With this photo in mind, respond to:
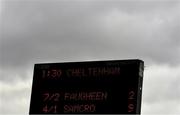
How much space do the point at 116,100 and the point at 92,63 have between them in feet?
8.98

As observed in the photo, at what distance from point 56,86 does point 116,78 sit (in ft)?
12.0

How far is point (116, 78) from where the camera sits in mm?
47625

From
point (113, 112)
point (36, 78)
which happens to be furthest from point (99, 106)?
point (36, 78)

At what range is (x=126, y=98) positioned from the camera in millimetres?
46844

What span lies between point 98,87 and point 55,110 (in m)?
2.76

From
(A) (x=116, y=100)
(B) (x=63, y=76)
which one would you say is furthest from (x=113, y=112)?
(B) (x=63, y=76)

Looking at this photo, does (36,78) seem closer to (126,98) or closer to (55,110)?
(55,110)

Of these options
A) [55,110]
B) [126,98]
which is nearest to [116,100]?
[126,98]

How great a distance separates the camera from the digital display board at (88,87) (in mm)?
47000

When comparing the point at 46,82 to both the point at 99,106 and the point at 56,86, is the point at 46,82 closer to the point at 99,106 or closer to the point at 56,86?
the point at 56,86

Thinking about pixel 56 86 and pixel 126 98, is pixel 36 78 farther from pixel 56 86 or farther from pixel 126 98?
pixel 126 98

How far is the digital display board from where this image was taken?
154 feet

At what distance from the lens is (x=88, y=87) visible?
48094 mm

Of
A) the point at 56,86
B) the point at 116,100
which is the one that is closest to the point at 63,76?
the point at 56,86
